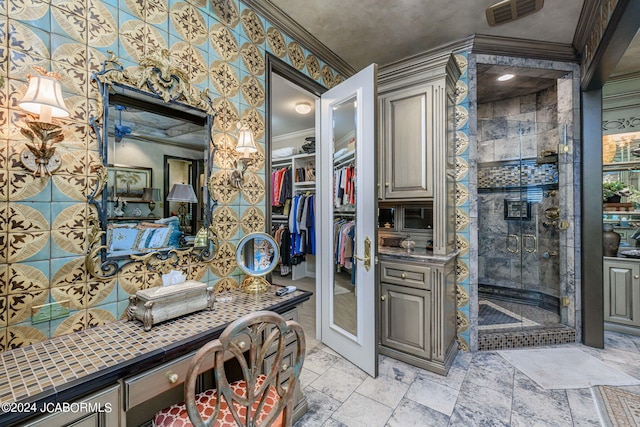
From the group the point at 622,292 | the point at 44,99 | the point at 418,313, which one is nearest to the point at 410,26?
the point at 418,313

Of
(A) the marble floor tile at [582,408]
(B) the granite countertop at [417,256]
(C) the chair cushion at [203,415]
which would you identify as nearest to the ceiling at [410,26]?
(B) the granite countertop at [417,256]

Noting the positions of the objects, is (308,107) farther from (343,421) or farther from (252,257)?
(343,421)

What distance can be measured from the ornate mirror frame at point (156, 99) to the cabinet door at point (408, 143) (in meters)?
1.50

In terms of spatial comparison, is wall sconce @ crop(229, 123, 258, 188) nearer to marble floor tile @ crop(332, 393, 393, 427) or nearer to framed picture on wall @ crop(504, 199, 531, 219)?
marble floor tile @ crop(332, 393, 393, 427)

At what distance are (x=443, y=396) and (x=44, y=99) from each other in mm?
2630

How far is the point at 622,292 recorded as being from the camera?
2807 millimetres

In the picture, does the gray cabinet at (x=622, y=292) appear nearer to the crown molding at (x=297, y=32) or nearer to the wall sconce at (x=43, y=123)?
the crown molding at (x=297, y=32)

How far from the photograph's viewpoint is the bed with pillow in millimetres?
1331

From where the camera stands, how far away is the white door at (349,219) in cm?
207

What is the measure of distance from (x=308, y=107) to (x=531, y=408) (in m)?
3.71

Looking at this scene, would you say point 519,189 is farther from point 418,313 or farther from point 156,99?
point 156,99

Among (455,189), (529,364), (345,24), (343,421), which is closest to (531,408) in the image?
(529,364)

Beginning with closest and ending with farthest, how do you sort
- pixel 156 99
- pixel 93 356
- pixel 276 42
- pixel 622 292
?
pixel 93 356, pixel 156 99, pixel 276 42, pixel 622 292

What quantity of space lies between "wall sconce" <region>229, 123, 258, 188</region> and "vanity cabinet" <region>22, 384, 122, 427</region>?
121cm
